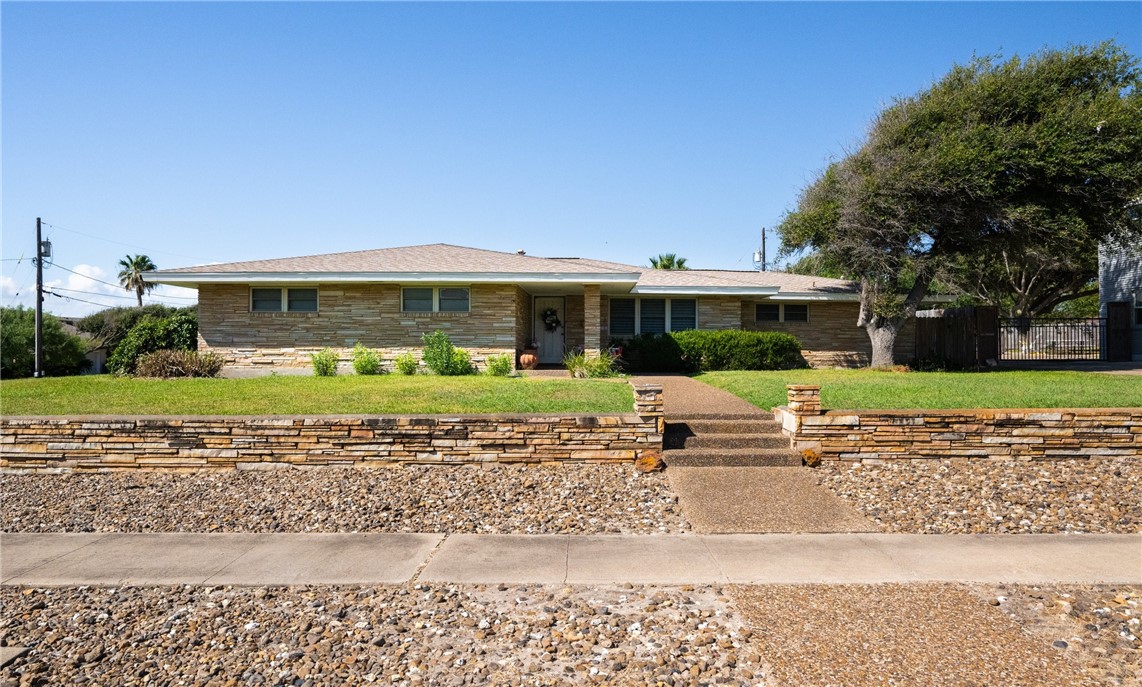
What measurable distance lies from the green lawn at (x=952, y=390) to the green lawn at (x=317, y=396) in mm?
2842

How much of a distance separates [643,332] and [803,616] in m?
15.1

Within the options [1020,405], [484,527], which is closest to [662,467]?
[484,527]

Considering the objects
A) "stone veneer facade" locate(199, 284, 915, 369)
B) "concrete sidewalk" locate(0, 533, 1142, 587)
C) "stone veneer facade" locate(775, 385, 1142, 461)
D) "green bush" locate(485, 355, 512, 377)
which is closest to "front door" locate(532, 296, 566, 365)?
"stone veneer facade" locate(199, 284, 915, 369)

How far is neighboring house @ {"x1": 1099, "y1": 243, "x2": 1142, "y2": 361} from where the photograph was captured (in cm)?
2084

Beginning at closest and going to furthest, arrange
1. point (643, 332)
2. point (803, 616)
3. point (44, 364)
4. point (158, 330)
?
point (803, 616), point (158, 330), point (643, 332), point (44, 364)

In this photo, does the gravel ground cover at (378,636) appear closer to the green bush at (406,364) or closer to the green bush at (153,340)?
the green bush at (406,364)

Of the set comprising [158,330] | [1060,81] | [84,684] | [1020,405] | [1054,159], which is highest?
[1060,81]

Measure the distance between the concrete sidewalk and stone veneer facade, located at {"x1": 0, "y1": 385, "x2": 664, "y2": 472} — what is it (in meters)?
1.81

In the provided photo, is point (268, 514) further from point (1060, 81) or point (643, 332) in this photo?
point (1060, 81)

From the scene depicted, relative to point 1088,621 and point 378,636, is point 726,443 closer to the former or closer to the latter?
point 1088,621

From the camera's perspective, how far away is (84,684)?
11.0 ft

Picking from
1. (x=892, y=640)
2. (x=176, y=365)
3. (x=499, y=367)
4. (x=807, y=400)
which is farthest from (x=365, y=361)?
(x=892, y=640)

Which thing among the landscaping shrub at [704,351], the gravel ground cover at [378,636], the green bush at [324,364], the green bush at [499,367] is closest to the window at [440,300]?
the green bush at [499,367]

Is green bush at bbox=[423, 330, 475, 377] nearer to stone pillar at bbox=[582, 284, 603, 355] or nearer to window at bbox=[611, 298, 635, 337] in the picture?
stone pillar at bbox=[582, 284, 603, 355]
